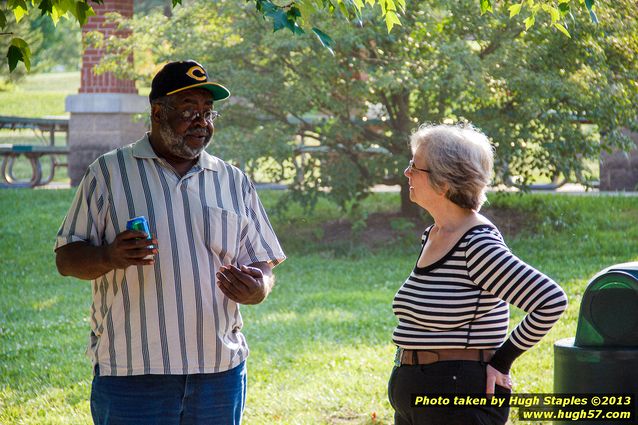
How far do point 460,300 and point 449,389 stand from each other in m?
0.30

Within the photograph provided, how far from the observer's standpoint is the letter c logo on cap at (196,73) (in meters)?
3.74

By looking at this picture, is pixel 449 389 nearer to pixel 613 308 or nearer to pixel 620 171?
pixel 613 308

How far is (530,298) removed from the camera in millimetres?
3258

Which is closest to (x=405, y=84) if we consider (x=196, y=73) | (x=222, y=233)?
(x=196, y=73)

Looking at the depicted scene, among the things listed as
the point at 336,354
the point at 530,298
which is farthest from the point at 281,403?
the point at 530,298

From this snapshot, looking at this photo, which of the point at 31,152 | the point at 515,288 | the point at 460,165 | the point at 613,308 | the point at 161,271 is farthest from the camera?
the point at 31,152

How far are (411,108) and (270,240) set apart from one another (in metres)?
9.86

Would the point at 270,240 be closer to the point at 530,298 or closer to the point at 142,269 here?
the point at 142,269

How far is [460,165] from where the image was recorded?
347 centimetres

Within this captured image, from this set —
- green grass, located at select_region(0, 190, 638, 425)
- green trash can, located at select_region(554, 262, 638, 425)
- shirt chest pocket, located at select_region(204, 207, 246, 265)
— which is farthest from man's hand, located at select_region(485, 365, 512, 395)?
green grass, located at select_region(0, 190, 638, 425)

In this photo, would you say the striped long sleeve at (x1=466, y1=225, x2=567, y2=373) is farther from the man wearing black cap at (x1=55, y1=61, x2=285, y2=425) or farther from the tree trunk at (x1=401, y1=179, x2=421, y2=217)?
the tree trunk at (x1=401, y1=179, x2=421, y2=217)

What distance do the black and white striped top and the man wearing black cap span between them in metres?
0.60

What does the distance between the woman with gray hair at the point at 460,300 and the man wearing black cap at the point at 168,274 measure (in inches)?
24.2

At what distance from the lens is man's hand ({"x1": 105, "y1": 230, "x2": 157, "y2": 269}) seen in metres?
3.36
